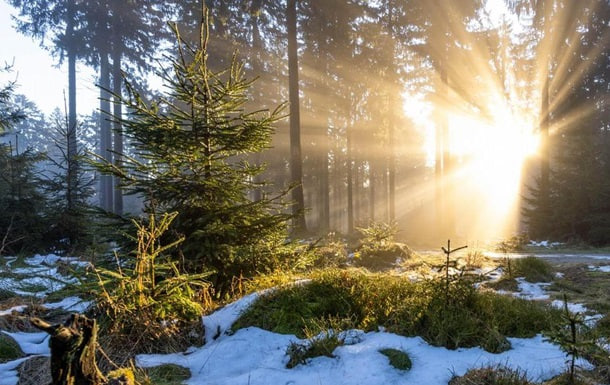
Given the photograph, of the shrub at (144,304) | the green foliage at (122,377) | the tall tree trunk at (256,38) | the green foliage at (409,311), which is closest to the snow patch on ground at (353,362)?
the green foliage at (409,311)

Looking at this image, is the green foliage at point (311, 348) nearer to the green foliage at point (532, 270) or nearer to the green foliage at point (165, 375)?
the green foliage at point (165, 375)

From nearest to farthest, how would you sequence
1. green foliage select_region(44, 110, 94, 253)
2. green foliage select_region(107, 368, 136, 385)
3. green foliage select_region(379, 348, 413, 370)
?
green foliage select_region(107, 368, 136, 385), green foliage select_region(379, 348, 413, 370), green foliage select_region(44, 110, 94, 253)

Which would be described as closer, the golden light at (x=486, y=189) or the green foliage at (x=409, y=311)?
the green foliage at (x=409, y=311)

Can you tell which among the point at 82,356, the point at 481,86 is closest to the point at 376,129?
the point at 481,86

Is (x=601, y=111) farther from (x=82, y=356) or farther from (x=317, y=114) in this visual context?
(x=82, y=356)

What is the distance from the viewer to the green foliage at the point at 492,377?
240 centimetres

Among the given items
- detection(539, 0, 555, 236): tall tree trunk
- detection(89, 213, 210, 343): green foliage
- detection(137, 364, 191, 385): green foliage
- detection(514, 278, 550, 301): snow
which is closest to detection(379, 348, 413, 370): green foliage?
detection(137, 364, 191, 385): green foliage

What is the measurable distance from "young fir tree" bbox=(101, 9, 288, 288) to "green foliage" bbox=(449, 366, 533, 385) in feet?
9.47

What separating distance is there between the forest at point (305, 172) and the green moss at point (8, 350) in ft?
1.66

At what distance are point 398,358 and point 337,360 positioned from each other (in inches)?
19.8

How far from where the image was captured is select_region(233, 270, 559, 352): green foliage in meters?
3.22

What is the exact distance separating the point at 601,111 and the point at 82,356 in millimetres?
29636

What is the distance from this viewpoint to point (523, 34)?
2150cm

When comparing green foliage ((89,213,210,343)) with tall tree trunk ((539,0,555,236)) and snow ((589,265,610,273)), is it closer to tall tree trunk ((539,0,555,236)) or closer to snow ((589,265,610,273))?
snow ((589,265,610,273))
